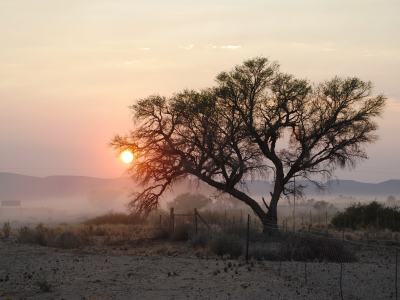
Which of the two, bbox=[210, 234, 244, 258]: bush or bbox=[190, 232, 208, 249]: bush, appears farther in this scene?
bbox=[190, 232, 208, 249]: bush

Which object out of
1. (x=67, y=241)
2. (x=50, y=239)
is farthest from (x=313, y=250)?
(x=50, y=239)

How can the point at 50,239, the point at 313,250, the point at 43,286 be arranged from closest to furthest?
the point at 43,286, the point at 313,250, the point at 50,239

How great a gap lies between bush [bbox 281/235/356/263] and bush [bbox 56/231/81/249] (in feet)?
35.3

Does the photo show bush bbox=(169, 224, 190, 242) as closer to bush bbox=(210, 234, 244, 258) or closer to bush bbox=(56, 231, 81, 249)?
bush bbox=(56, 231, 81, 249)

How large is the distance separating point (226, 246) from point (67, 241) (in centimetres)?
843

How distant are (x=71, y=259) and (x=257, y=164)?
14047 millimetres

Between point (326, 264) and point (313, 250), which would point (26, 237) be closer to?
point (313, 250)

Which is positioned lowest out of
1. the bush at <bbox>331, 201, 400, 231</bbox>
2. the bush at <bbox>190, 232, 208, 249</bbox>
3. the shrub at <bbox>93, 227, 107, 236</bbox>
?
the shrub at <bbox>93, 227, 107, 236</bbox>

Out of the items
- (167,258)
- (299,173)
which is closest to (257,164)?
(299,173)

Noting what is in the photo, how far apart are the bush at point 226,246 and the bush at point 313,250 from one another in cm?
208

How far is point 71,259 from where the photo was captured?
17.4m

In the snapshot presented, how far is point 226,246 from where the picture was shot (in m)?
19.7

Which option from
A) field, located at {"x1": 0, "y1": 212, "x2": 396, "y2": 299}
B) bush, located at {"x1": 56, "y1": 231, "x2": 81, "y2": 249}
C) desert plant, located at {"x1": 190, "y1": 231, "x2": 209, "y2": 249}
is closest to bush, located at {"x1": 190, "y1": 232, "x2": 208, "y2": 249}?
desert plant, located at {"x1": 190, "y1": 231, "x2": 209, "y2": 249}

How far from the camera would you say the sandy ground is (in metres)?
12.0
